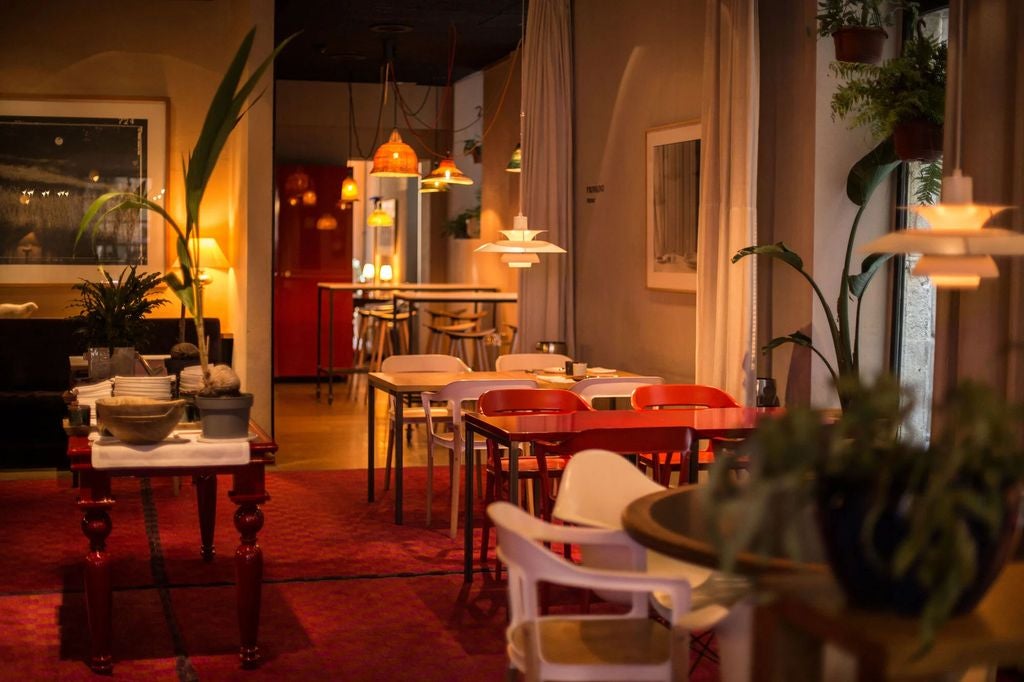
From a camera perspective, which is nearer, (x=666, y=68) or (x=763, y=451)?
(x=763, y=451)

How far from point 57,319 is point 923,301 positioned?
6.07 meters

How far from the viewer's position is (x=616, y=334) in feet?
28.8

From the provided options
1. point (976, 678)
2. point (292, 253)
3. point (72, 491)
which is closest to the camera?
point (976, 678)

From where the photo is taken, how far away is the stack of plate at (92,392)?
5.08 m

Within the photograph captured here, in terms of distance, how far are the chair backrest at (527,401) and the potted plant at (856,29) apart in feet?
6.45

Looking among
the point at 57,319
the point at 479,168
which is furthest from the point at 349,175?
the point at 57,319

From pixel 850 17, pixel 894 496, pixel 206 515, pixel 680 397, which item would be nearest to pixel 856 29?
pixel 850 17

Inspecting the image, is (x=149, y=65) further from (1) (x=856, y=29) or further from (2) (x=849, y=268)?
(1) (x=856, y=29)

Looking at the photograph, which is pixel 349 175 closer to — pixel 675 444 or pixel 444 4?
pixel 444 4

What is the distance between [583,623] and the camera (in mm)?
3314

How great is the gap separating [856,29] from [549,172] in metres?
4.03

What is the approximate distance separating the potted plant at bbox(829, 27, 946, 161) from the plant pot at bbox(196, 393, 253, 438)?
3.00 meters

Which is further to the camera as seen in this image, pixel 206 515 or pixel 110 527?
pixel 206 515

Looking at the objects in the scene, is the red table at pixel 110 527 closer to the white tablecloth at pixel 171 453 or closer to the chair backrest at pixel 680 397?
the white tablecloth at pixel 171 453
